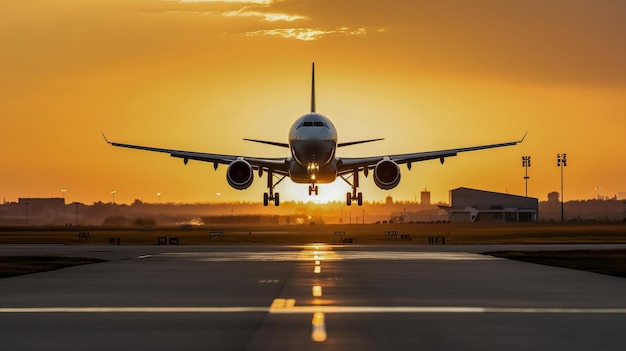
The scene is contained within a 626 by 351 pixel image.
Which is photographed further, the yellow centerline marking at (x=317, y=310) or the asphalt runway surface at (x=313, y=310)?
the yellow centerline marking at (x=317, y=310)

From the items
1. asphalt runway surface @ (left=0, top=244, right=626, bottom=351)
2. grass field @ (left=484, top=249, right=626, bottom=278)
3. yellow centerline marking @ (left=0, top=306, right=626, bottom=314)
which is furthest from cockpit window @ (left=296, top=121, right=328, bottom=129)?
yellow centerline marking @ (left=0, top=306, right=626, bottom=314)

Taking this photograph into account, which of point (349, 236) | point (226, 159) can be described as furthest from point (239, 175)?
point (349, 236)

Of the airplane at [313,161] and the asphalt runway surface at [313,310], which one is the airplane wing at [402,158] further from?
the asphalt runway surface at [313,310]

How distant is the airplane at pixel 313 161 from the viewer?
7219 centimetres

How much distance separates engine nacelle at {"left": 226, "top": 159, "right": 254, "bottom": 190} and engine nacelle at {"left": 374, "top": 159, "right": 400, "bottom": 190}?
31.1 ft

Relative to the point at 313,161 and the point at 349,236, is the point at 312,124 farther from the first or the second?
the point at 349,236

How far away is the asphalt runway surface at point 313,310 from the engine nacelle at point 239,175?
119ft

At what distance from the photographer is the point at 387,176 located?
254ft
